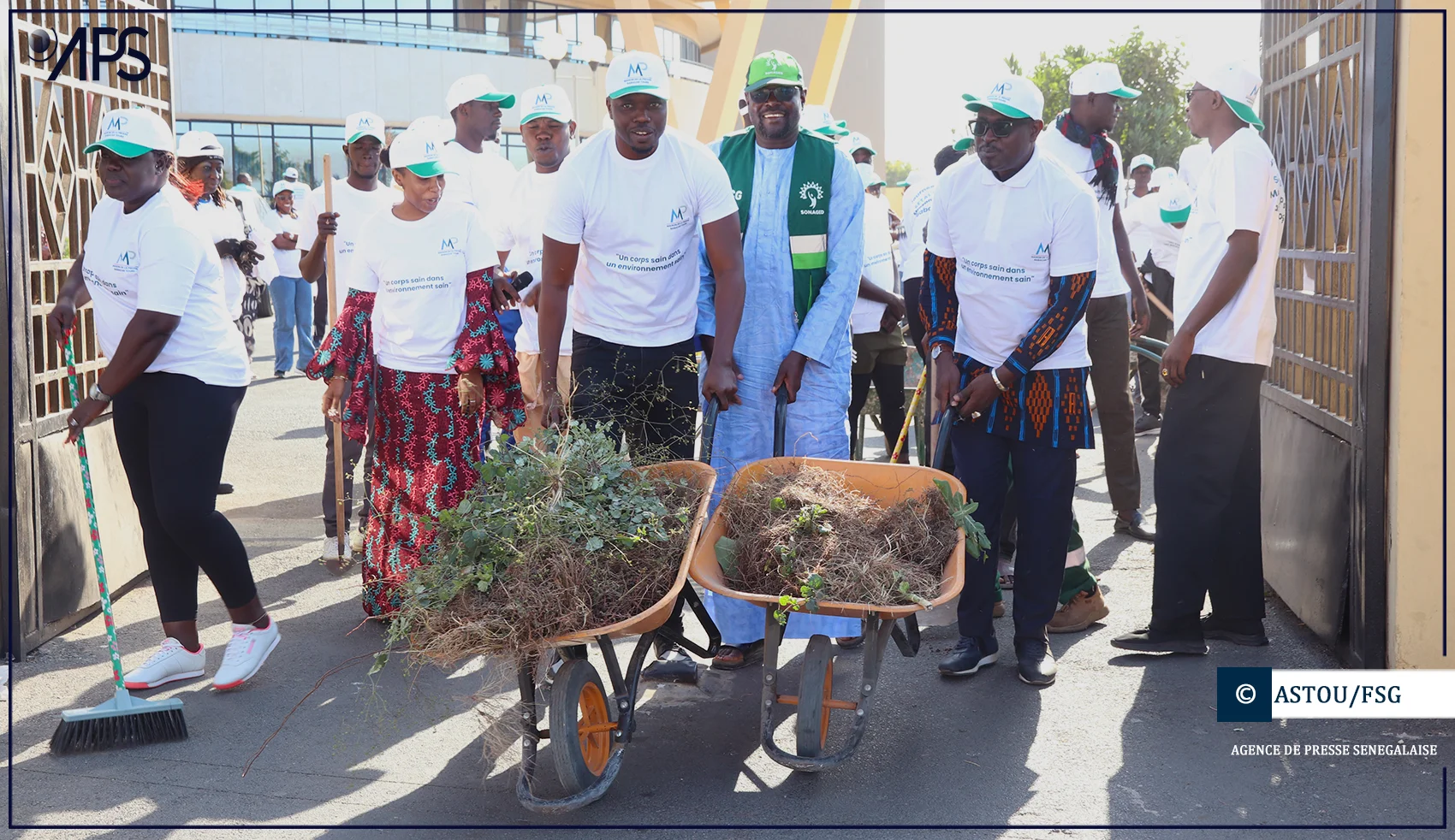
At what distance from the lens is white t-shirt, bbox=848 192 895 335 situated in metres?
7.00

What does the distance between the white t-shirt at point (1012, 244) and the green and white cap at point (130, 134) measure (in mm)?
2912

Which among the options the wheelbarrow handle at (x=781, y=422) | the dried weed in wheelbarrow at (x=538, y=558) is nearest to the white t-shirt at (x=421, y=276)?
the wheelbarrow handle at (x=781, y=422)

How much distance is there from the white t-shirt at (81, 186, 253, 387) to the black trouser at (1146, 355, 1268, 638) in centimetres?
323

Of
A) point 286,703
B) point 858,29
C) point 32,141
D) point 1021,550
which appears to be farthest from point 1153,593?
point 858,29

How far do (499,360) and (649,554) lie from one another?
203cm

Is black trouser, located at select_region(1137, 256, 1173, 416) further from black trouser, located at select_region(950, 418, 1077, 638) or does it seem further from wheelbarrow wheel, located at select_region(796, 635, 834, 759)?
wheelbarrow wheel, located at select_region(796, 635, 834, 759)

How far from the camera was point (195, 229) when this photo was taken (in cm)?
485

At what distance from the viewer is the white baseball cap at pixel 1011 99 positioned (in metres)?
4.64

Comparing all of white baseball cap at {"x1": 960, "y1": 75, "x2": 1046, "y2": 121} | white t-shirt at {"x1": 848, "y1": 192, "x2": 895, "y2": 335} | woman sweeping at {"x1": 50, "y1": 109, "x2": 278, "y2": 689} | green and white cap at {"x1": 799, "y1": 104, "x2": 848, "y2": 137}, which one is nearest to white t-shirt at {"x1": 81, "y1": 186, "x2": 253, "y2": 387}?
woman sweeping at {"x1": 50, "y1": 109, "x2": 278, "y2": 689}

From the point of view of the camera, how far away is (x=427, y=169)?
17.9 feet

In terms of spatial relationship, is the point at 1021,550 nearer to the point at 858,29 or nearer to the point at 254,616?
the point at 254,616

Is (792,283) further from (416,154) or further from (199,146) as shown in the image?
(199,146)

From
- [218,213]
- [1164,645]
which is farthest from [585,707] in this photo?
[218,213]

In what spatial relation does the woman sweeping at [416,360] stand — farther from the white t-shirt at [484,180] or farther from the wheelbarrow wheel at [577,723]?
the wheelbarrow wheel at [577,723]
